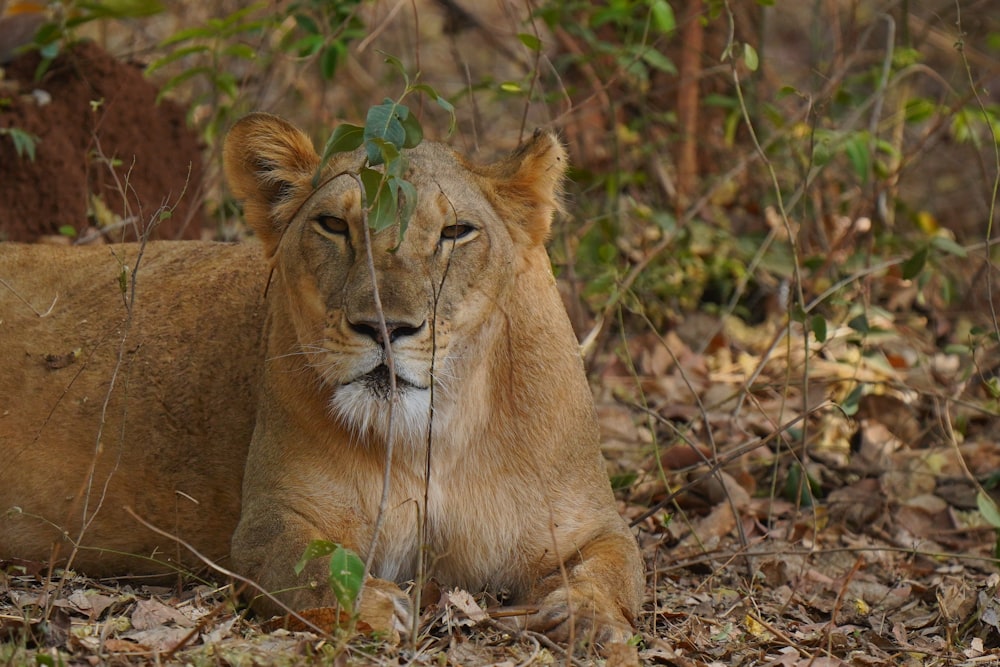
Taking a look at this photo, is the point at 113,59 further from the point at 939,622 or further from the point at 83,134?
the point at 939,622

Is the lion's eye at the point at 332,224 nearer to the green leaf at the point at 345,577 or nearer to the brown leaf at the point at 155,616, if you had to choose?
the green leaf at the point at 345,577

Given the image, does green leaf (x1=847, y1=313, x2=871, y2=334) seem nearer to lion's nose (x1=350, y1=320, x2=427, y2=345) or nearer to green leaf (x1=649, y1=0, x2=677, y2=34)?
green leaf (x1=649, y1=0, x2=677, y2=34)

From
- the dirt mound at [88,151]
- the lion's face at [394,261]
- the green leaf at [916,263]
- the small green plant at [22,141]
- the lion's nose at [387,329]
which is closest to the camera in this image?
the lion's nose at [387,329]

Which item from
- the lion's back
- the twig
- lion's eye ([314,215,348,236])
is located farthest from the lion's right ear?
the twig

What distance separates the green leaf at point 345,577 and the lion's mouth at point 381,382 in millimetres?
A: 569

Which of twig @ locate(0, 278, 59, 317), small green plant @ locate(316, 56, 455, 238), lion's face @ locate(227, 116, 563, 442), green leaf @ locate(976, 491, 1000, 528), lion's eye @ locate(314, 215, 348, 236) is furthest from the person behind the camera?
twig @ locate(0, 278, 59, 317)

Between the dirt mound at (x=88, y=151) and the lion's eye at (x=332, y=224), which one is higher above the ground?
the lion's eye at (x=332, y=224)

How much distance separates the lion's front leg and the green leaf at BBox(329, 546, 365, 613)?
0.67 meters

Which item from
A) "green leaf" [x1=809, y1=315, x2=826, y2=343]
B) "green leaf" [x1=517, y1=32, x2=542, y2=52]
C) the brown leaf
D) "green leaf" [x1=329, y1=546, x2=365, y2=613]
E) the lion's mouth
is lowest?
the brown leaf

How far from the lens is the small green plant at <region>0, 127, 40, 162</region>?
6691mm

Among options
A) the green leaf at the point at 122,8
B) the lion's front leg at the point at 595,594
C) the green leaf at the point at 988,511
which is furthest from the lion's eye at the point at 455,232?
the green leaf at the point at 122,8

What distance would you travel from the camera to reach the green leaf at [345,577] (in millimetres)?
3762

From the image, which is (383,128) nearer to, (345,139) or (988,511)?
(345,139)

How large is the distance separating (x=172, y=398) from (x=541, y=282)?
1653 mm
